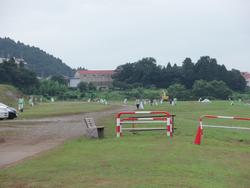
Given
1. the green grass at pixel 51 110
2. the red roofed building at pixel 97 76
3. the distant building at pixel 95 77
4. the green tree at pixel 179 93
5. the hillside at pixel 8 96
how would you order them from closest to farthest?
the green grass at pixel 51 110, the hillside at pixel 8 96, the green tree at pixel 179 93, the distant building at pixel 95 77, the red roofed building at pixel 97 76

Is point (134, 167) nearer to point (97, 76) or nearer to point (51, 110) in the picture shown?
point (51, 110)

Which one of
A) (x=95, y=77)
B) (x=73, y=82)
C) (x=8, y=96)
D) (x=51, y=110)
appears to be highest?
(x=95, y=77)

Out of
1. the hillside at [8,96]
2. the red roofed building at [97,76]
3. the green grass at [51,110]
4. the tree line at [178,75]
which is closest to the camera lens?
the green grass at [51,110]

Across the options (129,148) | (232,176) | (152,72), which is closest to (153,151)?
(129,148)

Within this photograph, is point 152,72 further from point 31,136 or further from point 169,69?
point 31,136

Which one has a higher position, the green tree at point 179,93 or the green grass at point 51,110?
the green tree at point 179,93

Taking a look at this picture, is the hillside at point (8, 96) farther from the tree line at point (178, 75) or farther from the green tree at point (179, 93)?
the tree line at point (178, 75)

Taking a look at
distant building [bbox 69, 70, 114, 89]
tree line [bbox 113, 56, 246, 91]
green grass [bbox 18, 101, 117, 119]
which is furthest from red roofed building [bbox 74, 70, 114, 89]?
green grass [bbox 18, 101, 117, 119]

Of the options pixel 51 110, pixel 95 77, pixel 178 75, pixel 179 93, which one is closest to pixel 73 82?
pixel 95 77

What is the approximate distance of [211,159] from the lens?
1206 centimetres

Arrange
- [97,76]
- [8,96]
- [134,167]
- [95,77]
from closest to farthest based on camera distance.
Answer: [134,167]
[8,96]
[97,76]
[95,77]

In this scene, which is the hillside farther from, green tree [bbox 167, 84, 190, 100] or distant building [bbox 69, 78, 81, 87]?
distant building [bbox 69, 78, 81, 87]

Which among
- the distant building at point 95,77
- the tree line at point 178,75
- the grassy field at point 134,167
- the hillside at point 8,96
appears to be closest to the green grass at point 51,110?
the hillside at point 8,96

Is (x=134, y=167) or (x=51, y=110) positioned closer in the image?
(x=134, y=167)
